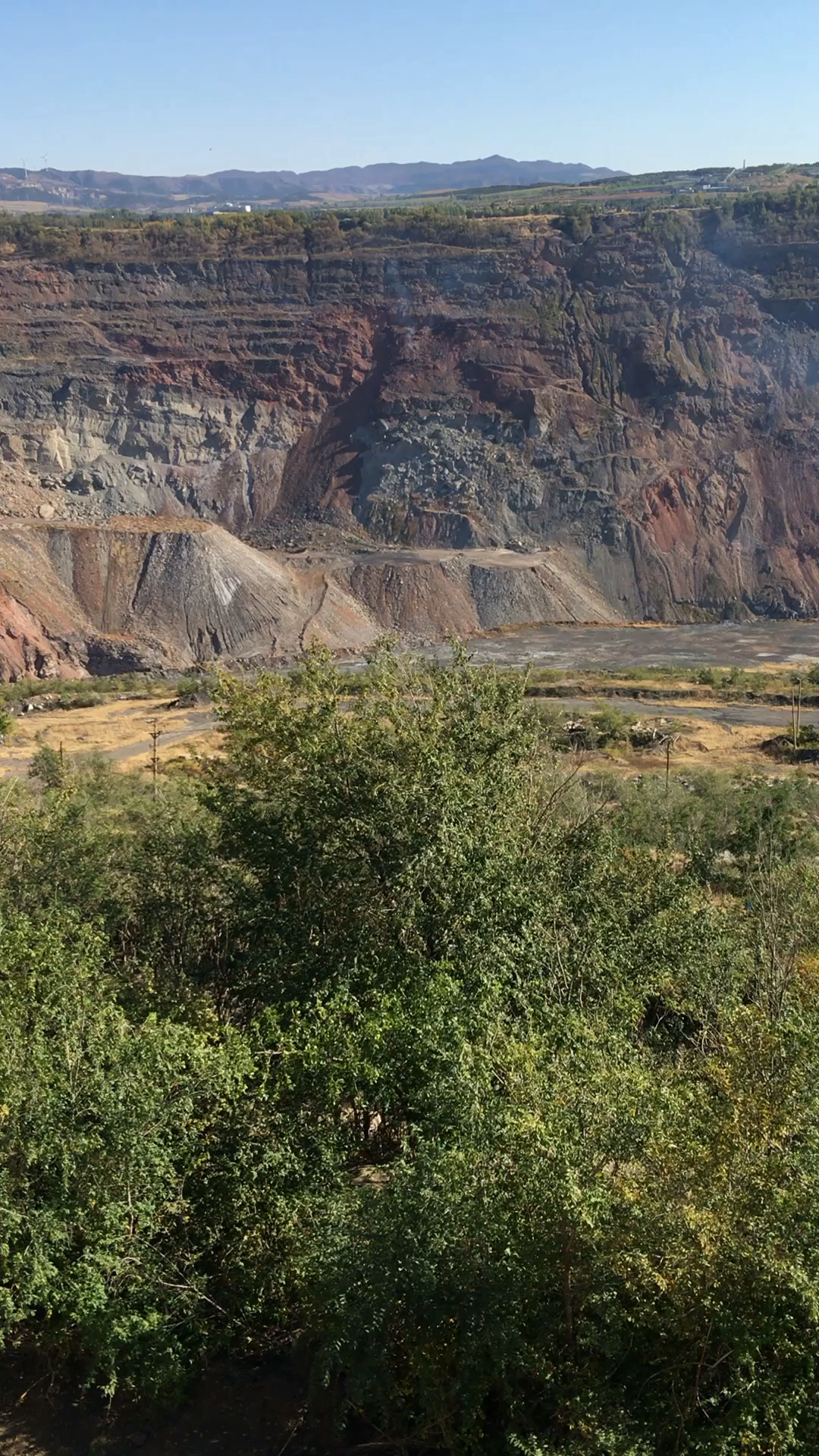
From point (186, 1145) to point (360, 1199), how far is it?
186 cm

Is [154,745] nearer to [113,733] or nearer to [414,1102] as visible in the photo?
[113,733]

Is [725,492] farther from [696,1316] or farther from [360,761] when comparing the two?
[696,1316]

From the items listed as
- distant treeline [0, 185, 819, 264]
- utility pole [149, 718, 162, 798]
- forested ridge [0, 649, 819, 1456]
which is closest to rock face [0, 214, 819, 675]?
distant treeline [0, 185, 819, 264]

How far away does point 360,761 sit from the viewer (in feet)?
53.4

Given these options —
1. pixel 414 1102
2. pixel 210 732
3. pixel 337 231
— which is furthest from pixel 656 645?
pixel 414 1102

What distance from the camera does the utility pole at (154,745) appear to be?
1467 inches

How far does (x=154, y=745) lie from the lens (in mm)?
44750

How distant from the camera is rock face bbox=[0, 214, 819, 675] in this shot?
250 ft

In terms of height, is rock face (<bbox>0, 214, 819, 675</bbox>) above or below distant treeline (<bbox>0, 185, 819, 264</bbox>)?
below

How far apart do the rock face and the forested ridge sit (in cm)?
5294

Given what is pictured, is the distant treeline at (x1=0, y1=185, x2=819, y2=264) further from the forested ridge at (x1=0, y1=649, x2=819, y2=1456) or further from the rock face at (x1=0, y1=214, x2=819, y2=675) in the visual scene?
the forested ridge at (x1=0, y1=649, x2=819, y2=1456)

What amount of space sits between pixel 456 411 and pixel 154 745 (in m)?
43.0

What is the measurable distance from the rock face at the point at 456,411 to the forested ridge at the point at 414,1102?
5294cm

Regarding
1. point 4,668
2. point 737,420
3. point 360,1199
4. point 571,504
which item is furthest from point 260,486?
point 360,1199
